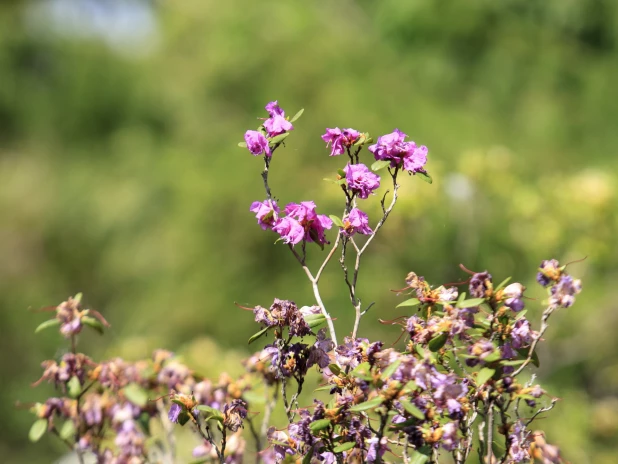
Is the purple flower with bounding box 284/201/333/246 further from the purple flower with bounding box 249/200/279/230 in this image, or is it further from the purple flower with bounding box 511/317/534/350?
the purple flower with bounding box 511/317/534/350

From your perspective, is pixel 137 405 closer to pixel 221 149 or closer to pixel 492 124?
pixel 221 149

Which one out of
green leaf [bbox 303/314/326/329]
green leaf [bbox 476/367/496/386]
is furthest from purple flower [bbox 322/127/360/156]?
green leaf [bbox 476/367/496/386]

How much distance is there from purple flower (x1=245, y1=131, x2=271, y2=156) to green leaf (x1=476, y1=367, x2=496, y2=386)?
0.33 m

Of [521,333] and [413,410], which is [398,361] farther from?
[521,333]

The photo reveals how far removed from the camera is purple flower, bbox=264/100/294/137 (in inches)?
31.6

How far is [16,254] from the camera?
338 centimetres

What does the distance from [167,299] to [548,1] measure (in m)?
2.30

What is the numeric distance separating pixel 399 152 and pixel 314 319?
0.67 feet

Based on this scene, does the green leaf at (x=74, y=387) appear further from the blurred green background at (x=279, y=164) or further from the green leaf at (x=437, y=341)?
the blurred green background at (x=279, y=164)

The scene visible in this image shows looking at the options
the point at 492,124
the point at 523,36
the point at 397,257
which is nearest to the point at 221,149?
the point at 397,257

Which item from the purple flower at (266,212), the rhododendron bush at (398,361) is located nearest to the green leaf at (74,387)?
the rhododendron bush at (398,361)

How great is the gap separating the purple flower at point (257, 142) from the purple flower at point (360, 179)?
97 mm

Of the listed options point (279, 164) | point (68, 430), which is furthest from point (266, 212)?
point (279, 164)

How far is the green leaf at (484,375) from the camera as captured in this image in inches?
25.5
